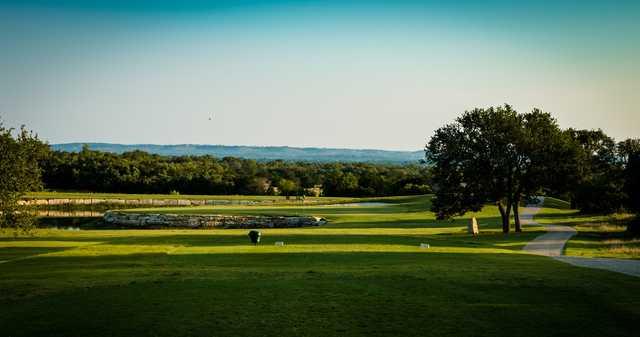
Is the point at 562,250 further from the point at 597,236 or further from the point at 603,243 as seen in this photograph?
the point at 597,236

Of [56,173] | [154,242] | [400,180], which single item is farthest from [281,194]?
[154,242]

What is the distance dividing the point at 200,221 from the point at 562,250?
1527 inches

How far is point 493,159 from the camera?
42.4m

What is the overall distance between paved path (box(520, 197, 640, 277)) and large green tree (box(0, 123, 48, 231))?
28.4 meters

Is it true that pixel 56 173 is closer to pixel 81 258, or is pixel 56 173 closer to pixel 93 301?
pixel 81 258

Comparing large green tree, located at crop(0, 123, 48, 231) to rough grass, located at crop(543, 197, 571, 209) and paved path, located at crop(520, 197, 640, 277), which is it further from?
rough grass, located at crop(543, 197, 571, 209)

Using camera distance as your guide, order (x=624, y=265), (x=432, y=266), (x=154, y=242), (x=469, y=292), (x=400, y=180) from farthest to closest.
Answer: (x=400, y=180) < (x=154, y=242) < (x=624, y=265) < (x=432, y=266) < (x=469, y=292)

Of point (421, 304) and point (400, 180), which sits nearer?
point (421, 304)

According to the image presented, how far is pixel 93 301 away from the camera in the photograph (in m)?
14.9

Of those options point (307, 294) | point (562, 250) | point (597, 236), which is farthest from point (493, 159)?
point (307, 294)

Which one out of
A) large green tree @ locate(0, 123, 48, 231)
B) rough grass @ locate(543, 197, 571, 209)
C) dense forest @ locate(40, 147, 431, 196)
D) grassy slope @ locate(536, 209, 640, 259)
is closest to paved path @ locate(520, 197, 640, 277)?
grassy slope @ locate(536, 209, 640, 259)

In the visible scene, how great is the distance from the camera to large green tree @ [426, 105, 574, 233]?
137 ft

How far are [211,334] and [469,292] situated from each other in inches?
308

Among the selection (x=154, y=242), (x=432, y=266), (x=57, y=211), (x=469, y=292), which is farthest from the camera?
(x=57, y=211)
